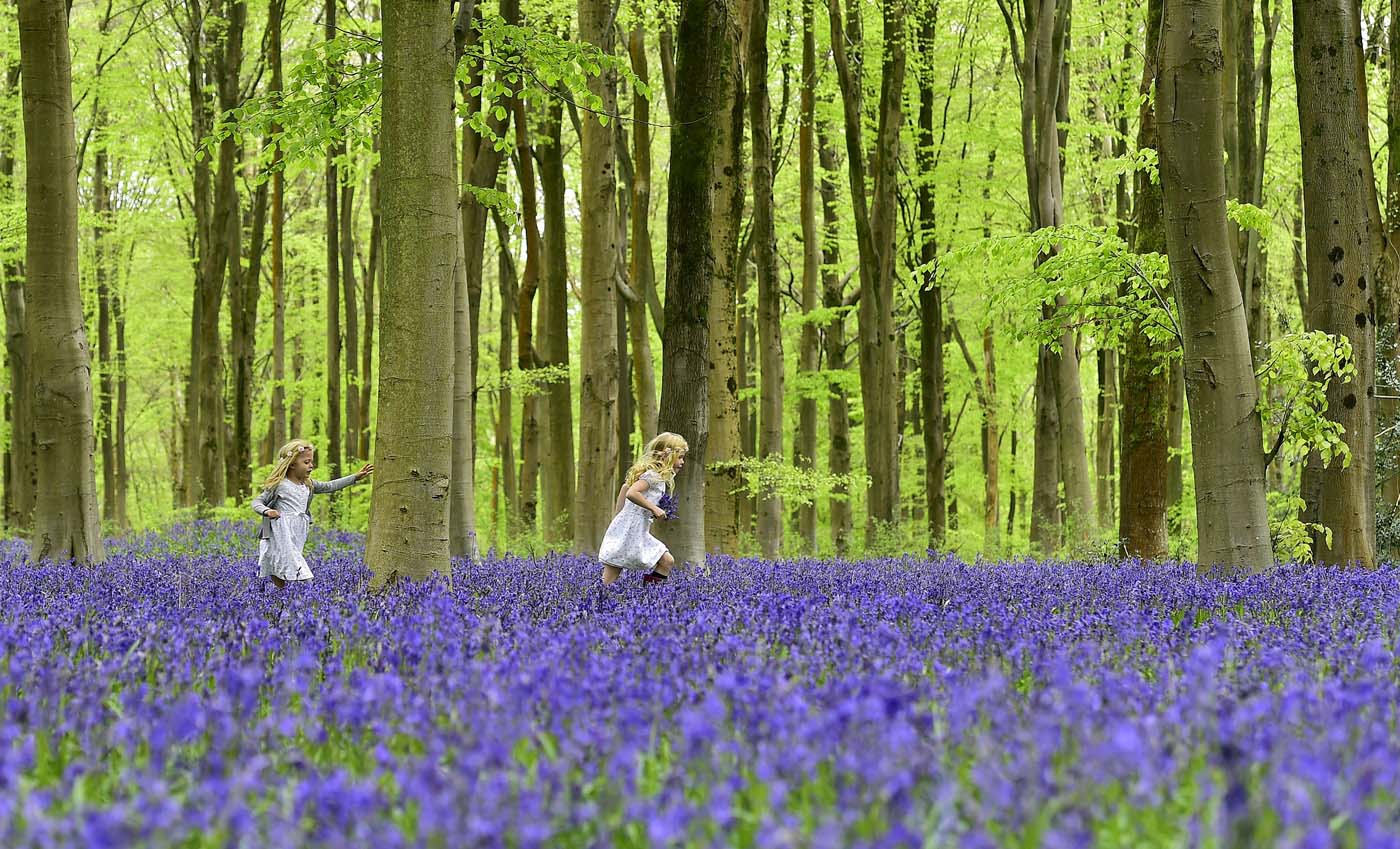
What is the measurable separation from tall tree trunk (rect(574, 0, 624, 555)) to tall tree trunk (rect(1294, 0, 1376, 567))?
7.08 metres

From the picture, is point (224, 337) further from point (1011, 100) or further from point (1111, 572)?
point (1111, 572)

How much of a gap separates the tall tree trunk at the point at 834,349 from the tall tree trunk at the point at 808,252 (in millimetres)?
483

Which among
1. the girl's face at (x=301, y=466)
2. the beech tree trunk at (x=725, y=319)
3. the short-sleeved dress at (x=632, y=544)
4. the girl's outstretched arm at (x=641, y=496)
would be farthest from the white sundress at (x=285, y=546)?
the beech tree trunk at (x=725, y=319)

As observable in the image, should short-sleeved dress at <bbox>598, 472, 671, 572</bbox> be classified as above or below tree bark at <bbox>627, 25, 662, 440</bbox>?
below

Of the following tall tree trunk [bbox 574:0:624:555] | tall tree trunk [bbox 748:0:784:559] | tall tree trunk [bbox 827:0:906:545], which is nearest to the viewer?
tall tree trunk [bbox 574:0:624:555]

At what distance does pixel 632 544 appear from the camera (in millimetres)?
8242

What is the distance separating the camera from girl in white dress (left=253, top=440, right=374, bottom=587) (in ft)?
28.1

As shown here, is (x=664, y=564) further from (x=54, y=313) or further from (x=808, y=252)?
(x=808, y=252)

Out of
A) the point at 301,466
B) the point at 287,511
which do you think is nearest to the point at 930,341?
the point at 301,466

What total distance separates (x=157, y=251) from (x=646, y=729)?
106 ft

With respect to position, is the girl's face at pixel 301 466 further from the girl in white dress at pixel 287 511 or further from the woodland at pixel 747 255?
the woodland at pixel 747 255

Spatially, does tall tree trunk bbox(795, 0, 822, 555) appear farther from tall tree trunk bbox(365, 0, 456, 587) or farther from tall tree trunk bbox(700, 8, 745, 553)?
tall tree trunk bbox(365, 0, 456, 587)

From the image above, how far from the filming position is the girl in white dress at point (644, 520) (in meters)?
8.22

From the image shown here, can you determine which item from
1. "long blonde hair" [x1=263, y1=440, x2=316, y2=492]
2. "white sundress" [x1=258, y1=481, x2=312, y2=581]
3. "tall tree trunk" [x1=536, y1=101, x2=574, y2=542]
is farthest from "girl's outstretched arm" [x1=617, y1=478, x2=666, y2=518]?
"tall tree trunk" [x1=536, y1=101, x2=574, y2=542]
